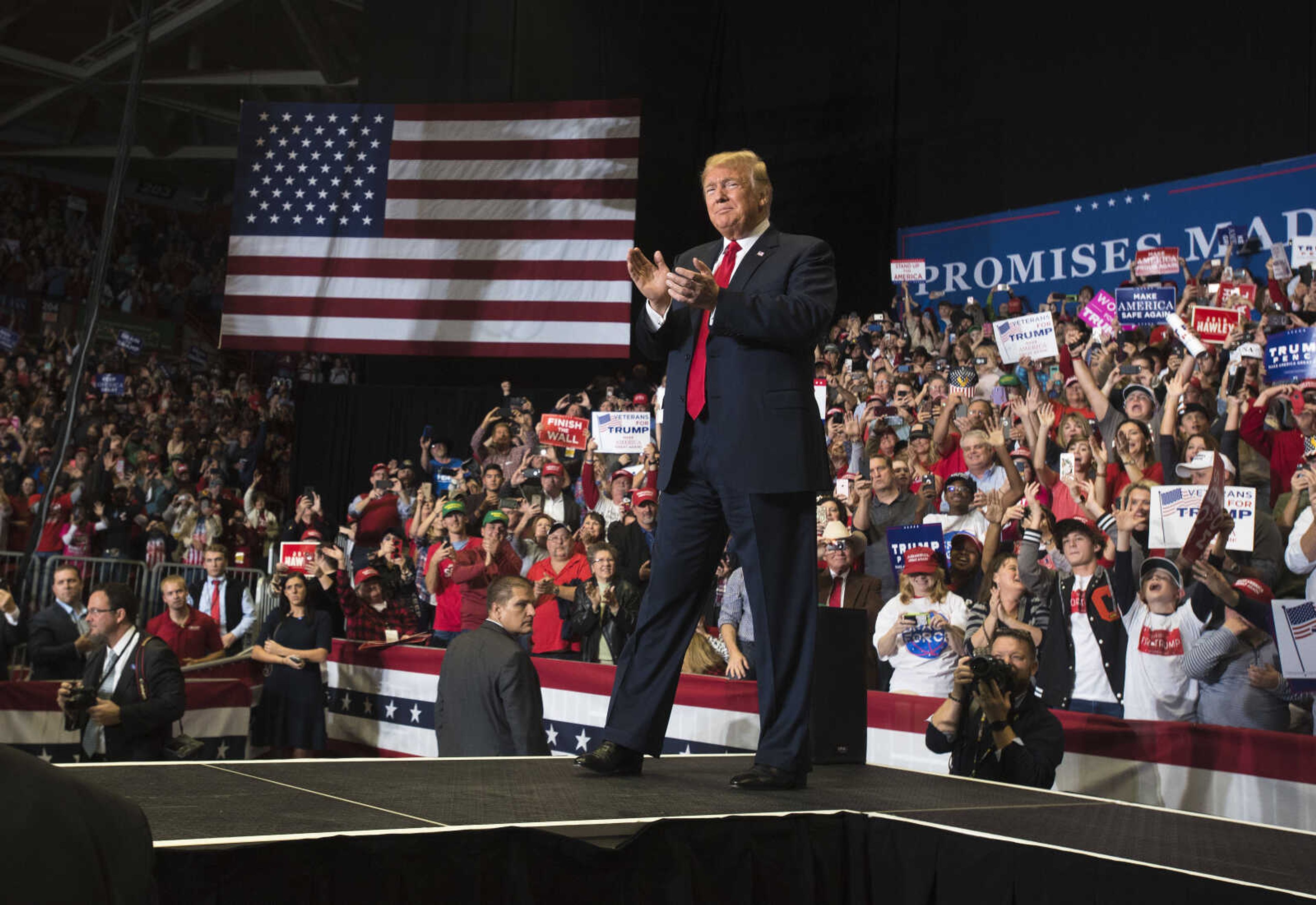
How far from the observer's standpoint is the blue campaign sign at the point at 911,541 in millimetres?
6105

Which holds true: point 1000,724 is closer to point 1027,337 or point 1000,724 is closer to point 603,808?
point 603,808

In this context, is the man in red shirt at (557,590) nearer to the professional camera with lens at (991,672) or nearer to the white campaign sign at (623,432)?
the white campaign sign at (623,432)

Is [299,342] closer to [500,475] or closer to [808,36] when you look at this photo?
[500,475]

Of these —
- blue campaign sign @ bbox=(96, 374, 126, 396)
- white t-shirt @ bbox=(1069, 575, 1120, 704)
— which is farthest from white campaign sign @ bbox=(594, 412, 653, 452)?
blue campaign sign @ bbox=(96, 374, 126, 396)

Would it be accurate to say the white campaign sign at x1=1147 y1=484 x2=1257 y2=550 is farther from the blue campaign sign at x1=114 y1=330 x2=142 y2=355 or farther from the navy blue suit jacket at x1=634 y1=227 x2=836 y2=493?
the blue campaign sign at x1=114 y1=330 x2=142 y2=355

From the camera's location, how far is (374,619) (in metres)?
9.05

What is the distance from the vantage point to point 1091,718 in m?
5.06

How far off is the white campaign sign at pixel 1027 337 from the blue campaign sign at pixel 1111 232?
13.6 feet

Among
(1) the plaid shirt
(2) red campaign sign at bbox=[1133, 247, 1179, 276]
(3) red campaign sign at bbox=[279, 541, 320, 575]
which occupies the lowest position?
(1) the plaid shirt

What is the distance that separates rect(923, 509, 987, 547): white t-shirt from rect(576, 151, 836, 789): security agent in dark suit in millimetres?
3837

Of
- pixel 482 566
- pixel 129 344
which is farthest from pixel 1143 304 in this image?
pixel 129 344

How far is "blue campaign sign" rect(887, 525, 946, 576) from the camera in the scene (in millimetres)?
6105

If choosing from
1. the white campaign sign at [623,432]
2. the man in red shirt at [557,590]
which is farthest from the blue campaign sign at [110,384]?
Answer: the man in red shirt at [557,590]

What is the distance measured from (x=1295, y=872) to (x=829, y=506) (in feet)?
15.6
